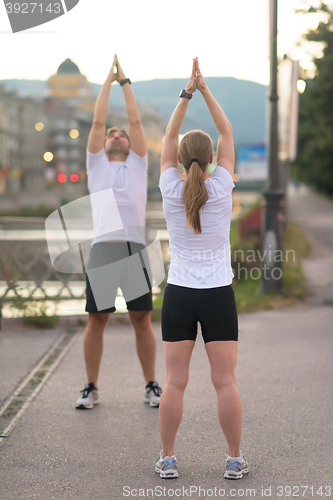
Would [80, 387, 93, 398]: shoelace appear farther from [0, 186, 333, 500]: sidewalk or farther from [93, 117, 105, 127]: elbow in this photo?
[93, 117, 105, 127]: elbow

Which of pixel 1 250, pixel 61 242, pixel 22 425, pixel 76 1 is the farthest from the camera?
pixel 1 250

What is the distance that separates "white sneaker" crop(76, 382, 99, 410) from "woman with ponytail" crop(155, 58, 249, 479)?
4.23 ft

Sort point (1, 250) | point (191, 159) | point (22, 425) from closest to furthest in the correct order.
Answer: point (191, 159) < point (22, 425) < point (1, 250)

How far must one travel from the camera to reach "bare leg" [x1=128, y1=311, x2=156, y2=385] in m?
4.38

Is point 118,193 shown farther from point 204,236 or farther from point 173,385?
point 173,385

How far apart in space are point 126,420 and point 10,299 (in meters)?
3.67

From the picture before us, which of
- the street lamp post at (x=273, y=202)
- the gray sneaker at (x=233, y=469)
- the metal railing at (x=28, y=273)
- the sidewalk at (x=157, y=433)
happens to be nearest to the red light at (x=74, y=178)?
the street lamp post at (x=273, y=202)

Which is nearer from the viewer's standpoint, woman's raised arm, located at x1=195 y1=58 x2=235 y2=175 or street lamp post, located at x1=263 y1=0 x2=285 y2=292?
woman's raised arm, located at x1=195 y1=58 x2=235 y2=175

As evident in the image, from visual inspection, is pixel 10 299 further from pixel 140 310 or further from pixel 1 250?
pixel 140 310

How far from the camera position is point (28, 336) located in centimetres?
668

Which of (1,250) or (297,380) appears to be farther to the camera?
(1,250)

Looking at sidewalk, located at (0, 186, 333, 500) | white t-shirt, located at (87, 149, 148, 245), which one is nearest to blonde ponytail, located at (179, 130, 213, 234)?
white t-shirt, located at (87, 149, 148, 245)

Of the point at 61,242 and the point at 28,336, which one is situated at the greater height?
the point at 61,242

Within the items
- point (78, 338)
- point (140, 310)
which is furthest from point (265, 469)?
point (78, 338)
